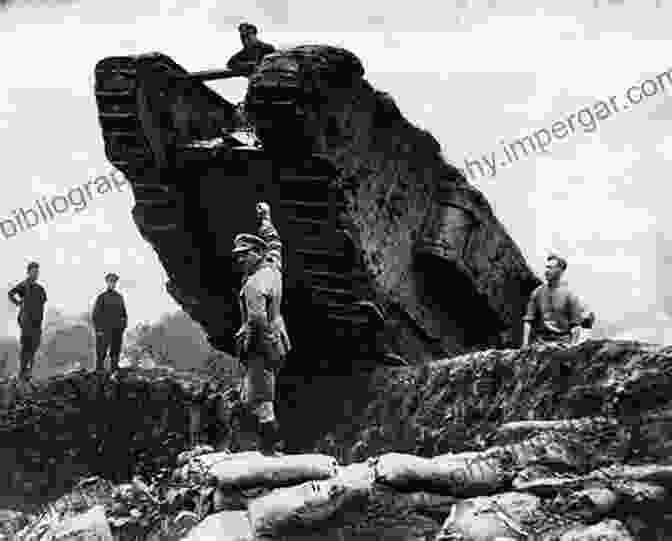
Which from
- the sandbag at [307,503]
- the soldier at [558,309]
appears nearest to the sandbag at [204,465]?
the sandbag at [307,503]

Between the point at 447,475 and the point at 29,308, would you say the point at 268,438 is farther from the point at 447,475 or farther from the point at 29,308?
the point at 29,308

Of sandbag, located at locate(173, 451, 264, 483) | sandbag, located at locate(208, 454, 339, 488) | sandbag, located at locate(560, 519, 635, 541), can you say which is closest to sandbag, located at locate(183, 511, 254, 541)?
sandbag, located at locate(208, 454, 339, 488)

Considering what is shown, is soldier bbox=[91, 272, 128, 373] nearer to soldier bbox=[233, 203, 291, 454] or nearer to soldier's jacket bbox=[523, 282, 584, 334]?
soldier bbox=[233, 203, 291, 454]

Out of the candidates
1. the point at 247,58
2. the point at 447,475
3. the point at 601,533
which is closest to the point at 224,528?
the point at 447,475

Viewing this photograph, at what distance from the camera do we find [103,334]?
37.2 ft

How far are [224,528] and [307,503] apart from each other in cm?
38

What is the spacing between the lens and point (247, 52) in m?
9.12

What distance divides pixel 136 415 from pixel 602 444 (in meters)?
6.26

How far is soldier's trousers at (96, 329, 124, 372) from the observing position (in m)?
11.3

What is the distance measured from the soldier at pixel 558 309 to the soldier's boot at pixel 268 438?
2308 mm

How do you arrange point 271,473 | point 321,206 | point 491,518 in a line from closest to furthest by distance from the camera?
point 491,518, point 271,473, point 321,206

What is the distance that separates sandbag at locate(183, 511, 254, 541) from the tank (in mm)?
3929

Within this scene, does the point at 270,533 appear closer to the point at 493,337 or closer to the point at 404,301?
the point at 404,301

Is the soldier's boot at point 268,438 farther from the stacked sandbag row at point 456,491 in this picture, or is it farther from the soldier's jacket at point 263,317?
the stacked sandbag row at point 456,491
